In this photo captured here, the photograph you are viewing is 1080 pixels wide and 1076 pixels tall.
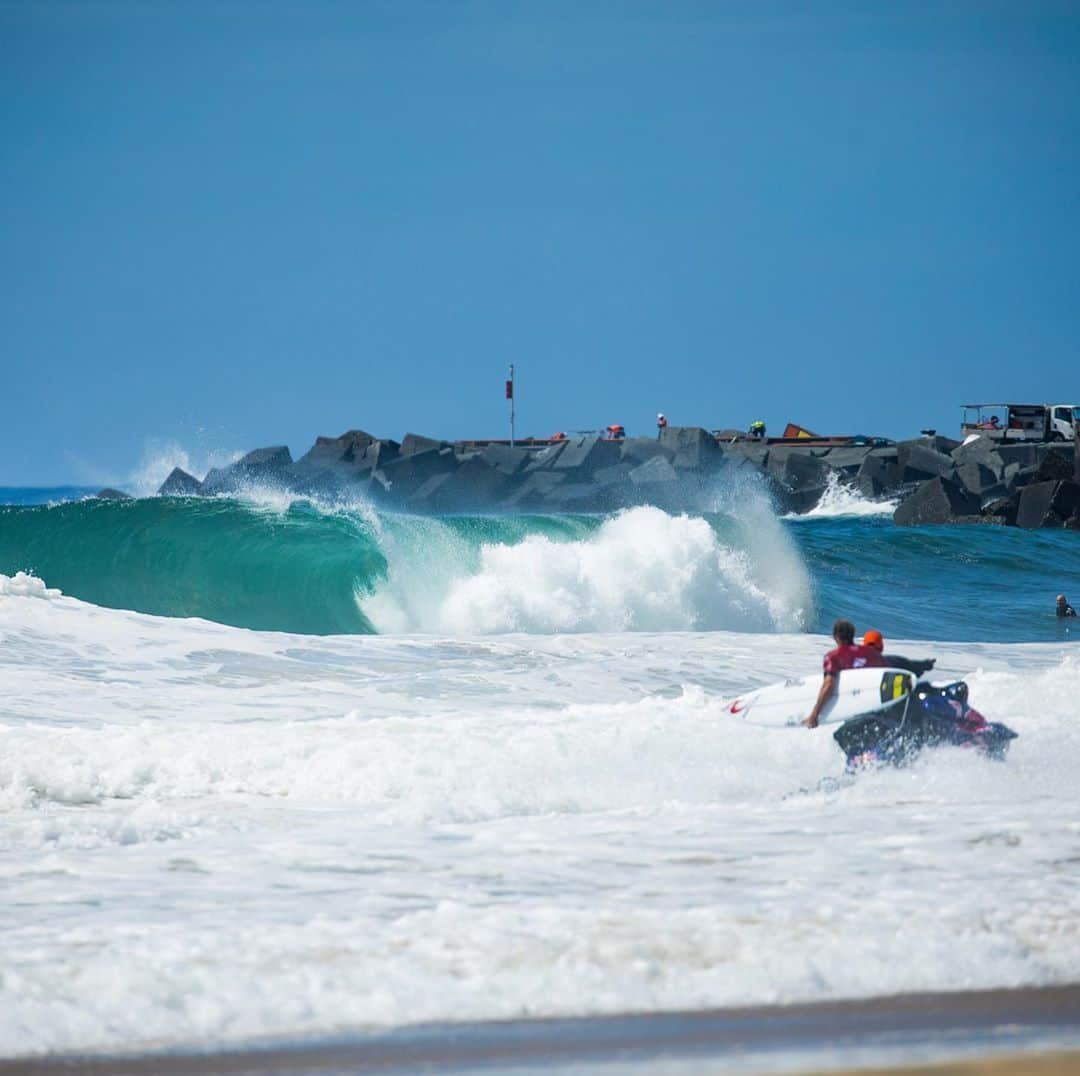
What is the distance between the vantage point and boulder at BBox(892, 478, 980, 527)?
128ft

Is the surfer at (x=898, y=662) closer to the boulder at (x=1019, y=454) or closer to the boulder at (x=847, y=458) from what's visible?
the boulder at (x=1019, y=454)

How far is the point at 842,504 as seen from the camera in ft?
159

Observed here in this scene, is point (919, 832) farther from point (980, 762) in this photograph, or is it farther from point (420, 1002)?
point (420, 1002)

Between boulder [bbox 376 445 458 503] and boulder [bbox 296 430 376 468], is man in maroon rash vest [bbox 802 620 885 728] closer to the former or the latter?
boulder [bbox 376 445 458 503]

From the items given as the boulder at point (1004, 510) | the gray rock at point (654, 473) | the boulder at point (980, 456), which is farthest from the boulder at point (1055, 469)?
the gray rock at point (654, 473)

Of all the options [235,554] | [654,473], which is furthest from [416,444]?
[235,554]

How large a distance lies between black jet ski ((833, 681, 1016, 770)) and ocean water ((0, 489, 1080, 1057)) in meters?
0.14

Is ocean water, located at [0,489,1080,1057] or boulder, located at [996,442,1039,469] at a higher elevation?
boulder, located at [996,442,1039,469]

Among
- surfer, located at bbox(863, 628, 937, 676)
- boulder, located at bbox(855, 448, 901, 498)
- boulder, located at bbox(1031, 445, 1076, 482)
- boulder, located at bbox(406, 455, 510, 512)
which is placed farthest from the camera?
boulder, located at bbox(406, 455, 510, 512)

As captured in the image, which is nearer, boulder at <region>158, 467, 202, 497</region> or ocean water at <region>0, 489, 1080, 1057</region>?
ocean water at <region>0, 489, 1080, 1057</region>

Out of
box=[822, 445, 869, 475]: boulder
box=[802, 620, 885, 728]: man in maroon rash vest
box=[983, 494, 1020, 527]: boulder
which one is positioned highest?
box=[822, 445, 869, 475]: boulder

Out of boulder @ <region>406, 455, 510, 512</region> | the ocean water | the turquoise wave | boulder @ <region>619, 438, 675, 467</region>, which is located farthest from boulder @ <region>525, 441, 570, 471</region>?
the ocean water

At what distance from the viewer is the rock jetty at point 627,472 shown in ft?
149

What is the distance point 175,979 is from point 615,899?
5.79ft
